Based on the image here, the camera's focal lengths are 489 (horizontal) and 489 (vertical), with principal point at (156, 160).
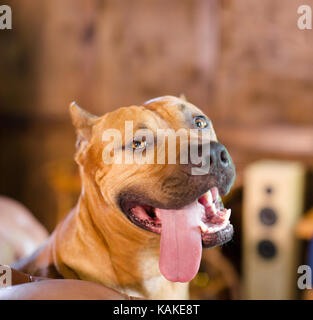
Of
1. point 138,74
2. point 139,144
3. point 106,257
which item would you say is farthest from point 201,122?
point 138,74

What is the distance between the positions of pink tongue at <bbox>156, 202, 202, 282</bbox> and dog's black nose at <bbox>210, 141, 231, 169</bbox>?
61mm

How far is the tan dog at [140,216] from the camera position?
0.62 meters

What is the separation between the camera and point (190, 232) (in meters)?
0.62

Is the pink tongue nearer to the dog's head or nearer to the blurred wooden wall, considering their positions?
the dog's head

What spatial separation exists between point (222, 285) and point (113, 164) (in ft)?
8.00

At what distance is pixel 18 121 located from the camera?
3.93 m

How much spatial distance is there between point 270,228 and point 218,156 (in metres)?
2.32

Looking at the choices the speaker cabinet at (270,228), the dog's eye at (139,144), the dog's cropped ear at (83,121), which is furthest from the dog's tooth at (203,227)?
the speaker cabinet at (270,228)

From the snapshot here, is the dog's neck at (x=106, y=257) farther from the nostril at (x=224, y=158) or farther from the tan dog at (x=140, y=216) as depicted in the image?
the nostril at (x=224, y=158)

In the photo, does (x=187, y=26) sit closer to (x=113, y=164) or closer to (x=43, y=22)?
(x=43, y=22)

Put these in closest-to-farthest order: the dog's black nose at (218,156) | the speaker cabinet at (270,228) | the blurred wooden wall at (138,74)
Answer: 1. the dog's black nose at (218,156)
2. the speaker cabinet at (270,228)
3. the blurred wooden wall at (138,74)

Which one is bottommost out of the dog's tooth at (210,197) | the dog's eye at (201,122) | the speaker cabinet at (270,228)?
the speaker cabinet at (270,228)

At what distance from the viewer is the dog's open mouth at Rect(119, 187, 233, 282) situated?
2.02 ft
